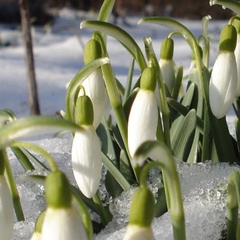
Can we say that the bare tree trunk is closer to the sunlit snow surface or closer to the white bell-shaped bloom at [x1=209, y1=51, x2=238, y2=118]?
the sunlit snow surface

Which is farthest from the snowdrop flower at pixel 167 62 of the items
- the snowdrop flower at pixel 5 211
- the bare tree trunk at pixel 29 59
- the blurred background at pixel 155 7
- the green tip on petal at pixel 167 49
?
the blurred background at pixel 155 7

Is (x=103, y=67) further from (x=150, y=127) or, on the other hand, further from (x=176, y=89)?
(x=176, y=89)

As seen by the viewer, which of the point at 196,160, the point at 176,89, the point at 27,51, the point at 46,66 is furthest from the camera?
the point at 46,66

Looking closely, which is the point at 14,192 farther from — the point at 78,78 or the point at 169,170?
the point at 169,170

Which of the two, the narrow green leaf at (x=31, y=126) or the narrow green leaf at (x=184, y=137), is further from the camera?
the narrow green leaf at (x=184, y=137)

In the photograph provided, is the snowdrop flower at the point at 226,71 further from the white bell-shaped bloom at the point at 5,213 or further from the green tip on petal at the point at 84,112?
the white bell-shaped bloom at the point at 5,213

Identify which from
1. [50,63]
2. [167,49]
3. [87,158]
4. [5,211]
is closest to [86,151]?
[87,158]

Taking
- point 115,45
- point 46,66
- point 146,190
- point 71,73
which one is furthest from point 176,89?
point 115,45

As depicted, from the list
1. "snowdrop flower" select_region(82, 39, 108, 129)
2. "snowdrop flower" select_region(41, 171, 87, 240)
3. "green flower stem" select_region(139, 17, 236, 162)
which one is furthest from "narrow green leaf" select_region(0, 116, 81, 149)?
"green flower stem" select_region(139, 17, 236, 162)
